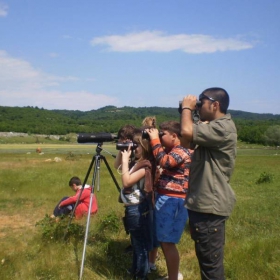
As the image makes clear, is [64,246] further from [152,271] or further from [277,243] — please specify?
[277,243]

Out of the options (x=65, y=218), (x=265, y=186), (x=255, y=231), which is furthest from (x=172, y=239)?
(x=265, y=186)

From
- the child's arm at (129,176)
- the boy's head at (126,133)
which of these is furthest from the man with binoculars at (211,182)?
the boy's head at (126,133)

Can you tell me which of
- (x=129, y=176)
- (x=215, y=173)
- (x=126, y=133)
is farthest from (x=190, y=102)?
(x=126, y=133)

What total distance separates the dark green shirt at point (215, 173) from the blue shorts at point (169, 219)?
59cm

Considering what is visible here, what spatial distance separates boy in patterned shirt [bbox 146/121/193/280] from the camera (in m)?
3.50

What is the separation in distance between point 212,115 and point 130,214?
1.51m

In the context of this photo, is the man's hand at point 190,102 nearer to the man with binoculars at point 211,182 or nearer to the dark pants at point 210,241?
the man with binoculars at point 211,182

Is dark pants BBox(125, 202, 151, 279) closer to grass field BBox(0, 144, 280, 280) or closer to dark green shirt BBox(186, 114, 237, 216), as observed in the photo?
grass field BBox(0, 144, 280, 280)

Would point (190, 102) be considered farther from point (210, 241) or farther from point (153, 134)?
point (210, 241)

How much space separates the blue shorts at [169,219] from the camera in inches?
138

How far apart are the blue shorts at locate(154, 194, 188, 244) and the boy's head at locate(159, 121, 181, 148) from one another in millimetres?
550

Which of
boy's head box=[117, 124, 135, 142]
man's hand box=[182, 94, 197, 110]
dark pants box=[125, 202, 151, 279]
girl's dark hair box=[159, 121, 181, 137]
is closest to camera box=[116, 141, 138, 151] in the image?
boy's head box=[117, 124, 135, 142]

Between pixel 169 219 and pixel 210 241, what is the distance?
0.69 metres

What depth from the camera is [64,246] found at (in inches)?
185
